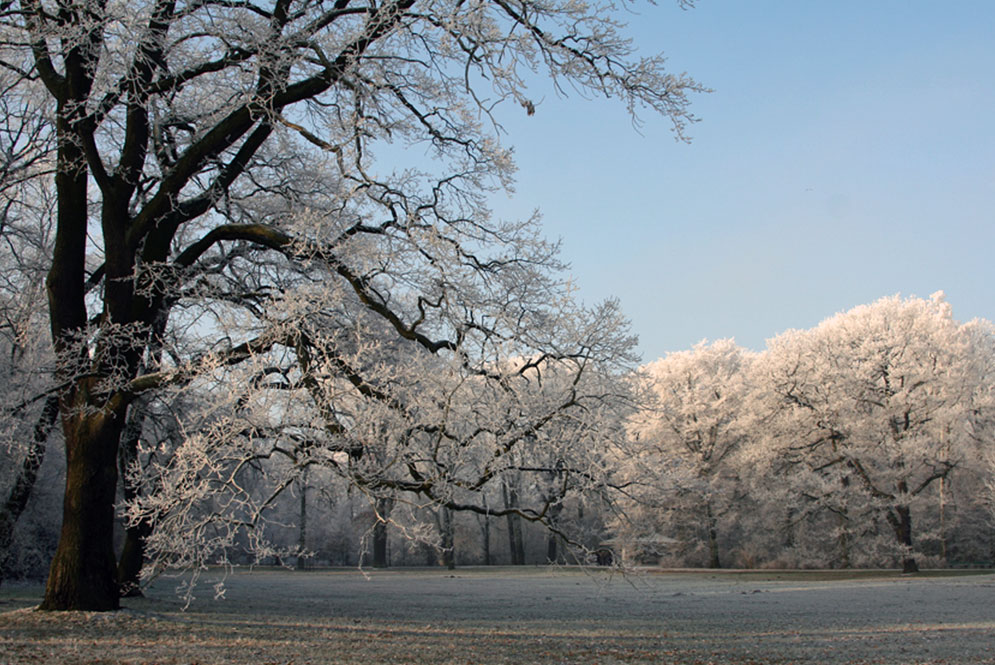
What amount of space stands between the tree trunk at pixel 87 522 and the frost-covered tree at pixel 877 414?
29.4 m

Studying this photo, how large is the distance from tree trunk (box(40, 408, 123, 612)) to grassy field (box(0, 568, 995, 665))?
0.39 meters

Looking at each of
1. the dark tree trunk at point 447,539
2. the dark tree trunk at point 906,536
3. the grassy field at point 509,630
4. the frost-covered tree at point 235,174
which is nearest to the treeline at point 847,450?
the dark tree trunk at point 906,536

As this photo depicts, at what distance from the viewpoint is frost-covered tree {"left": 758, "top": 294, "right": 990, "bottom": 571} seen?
107 ft

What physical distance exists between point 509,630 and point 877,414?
89.1 ft

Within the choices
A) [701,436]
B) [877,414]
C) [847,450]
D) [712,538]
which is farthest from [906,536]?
[701,436]

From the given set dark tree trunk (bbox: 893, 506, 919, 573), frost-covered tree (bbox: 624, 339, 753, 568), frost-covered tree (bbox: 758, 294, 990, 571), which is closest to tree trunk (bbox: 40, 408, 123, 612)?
frost-covered tree (bbox: 758, 294, 990, 571)

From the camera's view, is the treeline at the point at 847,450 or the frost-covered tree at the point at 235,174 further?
the treeline at the point at 847,450

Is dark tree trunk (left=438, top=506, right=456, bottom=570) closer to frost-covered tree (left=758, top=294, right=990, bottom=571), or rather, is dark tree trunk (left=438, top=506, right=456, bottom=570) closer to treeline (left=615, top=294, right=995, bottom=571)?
treeline (left=615, top=294, right=995, bottom=571)

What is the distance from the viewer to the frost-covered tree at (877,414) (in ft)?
107

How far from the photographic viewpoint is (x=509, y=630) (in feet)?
37.8

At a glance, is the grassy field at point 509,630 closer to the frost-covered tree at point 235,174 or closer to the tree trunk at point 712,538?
the frost-covered tree at point 235,174

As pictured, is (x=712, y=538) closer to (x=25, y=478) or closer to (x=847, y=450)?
(x=847, y=450)

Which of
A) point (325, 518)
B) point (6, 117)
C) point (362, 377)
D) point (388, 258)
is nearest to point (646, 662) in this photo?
point (362, 377)

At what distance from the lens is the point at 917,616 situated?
15.0 meters
